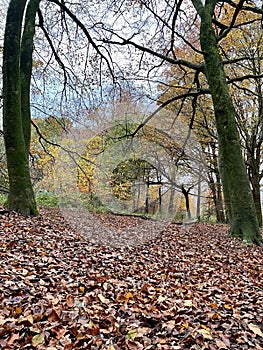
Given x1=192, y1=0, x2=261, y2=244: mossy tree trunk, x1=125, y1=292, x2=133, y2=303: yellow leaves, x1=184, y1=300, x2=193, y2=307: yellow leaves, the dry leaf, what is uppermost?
x1=192, y1=0, x2=261, y2=244: mossy tree trunk

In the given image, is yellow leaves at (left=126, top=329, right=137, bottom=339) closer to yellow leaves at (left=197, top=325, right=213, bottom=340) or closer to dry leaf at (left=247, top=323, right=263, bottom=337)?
yellow leaves at (left=197, top=325, right=213, bottom=340)

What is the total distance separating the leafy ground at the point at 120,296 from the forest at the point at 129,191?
17 millimetres

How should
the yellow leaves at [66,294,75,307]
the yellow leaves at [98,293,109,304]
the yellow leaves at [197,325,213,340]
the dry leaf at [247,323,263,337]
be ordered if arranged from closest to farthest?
the yellow leaves at [197,325,213,340]
the dry leaf at [247,323,263,337]
the yellow leaves at [66,294,75,307]
the yellow leaves at [98,293,109,304]

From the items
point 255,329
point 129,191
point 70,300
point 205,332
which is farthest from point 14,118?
point 129,191

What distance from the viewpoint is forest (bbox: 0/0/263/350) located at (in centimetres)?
250

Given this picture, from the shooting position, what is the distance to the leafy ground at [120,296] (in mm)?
2195

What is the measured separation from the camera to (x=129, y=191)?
13359 millimetres

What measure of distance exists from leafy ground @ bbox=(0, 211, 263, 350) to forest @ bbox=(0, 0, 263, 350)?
17mm

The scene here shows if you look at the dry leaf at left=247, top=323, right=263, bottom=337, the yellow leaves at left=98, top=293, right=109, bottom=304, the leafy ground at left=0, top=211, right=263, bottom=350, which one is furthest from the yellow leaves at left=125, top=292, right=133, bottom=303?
the dry leaf at left=247, top=323, right=263, bottom=337

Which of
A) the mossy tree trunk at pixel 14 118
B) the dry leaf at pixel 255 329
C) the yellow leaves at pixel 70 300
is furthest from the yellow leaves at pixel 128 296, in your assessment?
the mossy tree trunk at pixel 14 118

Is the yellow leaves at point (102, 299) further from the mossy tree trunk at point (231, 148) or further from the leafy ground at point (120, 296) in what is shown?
the mossy tree trunk at point (231, 148)

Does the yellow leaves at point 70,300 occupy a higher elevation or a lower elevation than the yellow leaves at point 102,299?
higher

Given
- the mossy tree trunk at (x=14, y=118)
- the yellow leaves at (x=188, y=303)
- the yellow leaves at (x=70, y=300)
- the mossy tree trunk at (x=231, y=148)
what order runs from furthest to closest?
1. the mossy tree trunk at (x=231, y=148)
2. the mossy tree trunk at (x=14, y=118)
3. the yellow leaves at (x=188, y=303)
4. the yellow leaves at (x=70, y=300)

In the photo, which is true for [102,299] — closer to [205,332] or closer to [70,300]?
[70,300]
